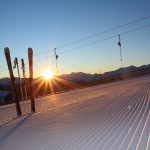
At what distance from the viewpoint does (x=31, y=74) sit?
14.6 metres

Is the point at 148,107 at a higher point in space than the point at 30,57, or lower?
lower

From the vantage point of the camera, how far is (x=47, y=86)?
53.2 m

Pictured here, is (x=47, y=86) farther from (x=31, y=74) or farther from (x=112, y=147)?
(x=112, y=147)

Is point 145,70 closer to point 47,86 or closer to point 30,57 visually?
point 47,86

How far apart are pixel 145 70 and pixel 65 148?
36.8m

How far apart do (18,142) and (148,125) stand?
3.39 metres

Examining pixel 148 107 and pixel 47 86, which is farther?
pixel 47 86

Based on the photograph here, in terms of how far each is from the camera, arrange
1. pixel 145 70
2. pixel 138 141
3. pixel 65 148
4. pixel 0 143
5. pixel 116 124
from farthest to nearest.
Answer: pixel 145 70 < pixel 0 143 < pixel 116 124 < pixel 65 148 < pixel 138 141

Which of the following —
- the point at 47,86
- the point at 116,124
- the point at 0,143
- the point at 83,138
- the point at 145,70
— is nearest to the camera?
the point at 83,138

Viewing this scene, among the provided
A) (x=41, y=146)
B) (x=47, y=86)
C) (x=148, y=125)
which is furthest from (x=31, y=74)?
(x=47, y=86)

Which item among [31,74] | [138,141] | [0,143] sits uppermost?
[31,74]

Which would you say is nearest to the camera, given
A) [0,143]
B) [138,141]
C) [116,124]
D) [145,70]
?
[138,141]

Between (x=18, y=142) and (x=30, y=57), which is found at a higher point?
(x=30, y=57)

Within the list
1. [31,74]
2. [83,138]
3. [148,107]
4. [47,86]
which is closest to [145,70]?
[47,86]
